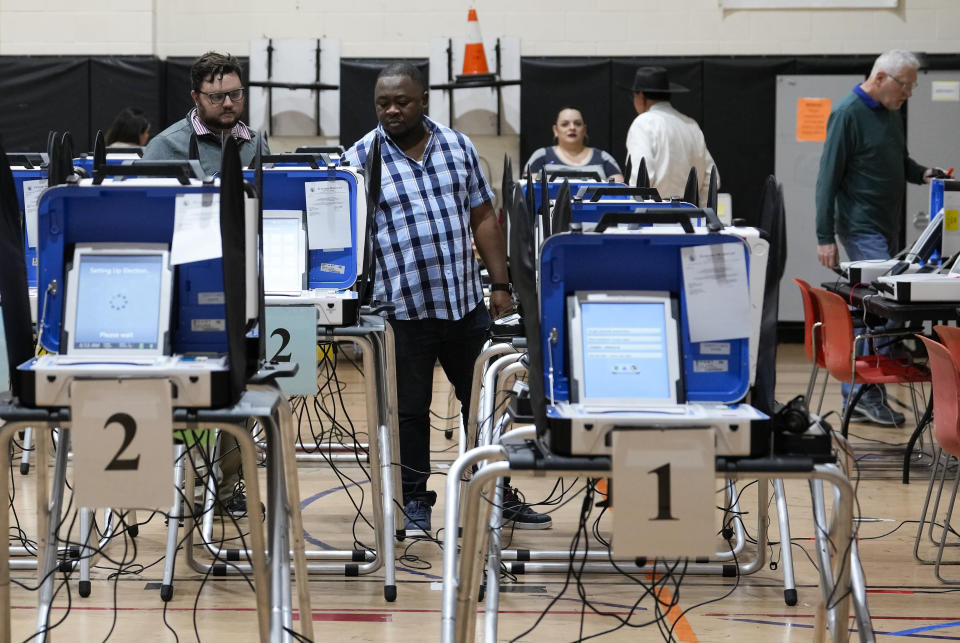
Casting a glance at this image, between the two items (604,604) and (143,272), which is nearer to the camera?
(143,272)

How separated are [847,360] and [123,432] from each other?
3.67 meters

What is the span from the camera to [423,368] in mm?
4012

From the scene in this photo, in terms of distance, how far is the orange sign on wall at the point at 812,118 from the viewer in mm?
8836

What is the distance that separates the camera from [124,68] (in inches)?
344

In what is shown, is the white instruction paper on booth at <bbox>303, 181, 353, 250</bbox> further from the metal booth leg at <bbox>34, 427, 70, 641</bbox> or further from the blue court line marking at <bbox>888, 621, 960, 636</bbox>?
the blue court line marking at <bbox>888, 621, 960, 636</bbox>

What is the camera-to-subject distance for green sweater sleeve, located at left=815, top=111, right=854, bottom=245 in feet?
20.0

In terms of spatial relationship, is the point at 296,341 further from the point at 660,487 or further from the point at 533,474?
the point at 660,487

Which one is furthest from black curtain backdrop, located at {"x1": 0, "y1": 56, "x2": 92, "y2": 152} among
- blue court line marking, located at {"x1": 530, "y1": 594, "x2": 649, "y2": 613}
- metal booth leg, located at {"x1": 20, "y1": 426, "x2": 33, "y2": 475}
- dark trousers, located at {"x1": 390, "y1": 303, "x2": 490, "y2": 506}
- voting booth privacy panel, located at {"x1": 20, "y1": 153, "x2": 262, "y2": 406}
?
voting booth privacy panel, located at {"x1": 20, "y1": 153, "x2": 262, "y2": 406}

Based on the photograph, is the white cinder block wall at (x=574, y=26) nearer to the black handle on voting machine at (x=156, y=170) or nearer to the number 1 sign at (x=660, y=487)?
the black handle on voting machine at (x=156, y=170)

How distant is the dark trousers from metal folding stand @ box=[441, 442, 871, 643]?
165cm

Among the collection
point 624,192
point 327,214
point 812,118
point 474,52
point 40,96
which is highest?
point 474,52

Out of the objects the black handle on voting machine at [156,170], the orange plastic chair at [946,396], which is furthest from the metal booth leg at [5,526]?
the orange plastic chair at [946,396]

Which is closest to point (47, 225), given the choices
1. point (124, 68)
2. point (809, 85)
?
point (124, 68)

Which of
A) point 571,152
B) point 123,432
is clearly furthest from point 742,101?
point 123,432
